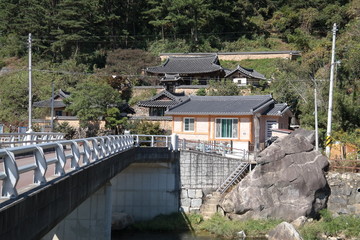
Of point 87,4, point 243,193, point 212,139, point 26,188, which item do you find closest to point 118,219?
point 243,193

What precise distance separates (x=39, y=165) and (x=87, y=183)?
377 centimetres

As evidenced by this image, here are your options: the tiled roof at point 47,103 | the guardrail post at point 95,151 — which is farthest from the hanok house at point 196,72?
the guardrail post at point 95,151

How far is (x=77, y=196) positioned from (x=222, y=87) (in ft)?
110

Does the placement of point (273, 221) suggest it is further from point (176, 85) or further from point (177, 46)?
point (177, 46)

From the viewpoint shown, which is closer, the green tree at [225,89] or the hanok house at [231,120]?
the hanok house at [231,120]

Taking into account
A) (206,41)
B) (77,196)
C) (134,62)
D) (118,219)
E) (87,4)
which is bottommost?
(118,219)

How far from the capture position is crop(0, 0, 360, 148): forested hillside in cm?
5228

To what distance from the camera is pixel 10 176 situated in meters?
6.15

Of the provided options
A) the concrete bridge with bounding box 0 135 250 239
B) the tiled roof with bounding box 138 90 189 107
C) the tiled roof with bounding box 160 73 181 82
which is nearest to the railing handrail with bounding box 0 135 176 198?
the concrete bridge with bounding box 0 135 250 239

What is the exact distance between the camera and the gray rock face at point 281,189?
870 inches

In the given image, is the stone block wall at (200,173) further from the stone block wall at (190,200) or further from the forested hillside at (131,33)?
the forested hillside at (131,33)

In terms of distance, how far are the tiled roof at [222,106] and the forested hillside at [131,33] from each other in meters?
13.0

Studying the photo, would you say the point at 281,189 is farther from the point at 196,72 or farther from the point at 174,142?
the point at 196,72

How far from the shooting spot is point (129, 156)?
19.5 meters
